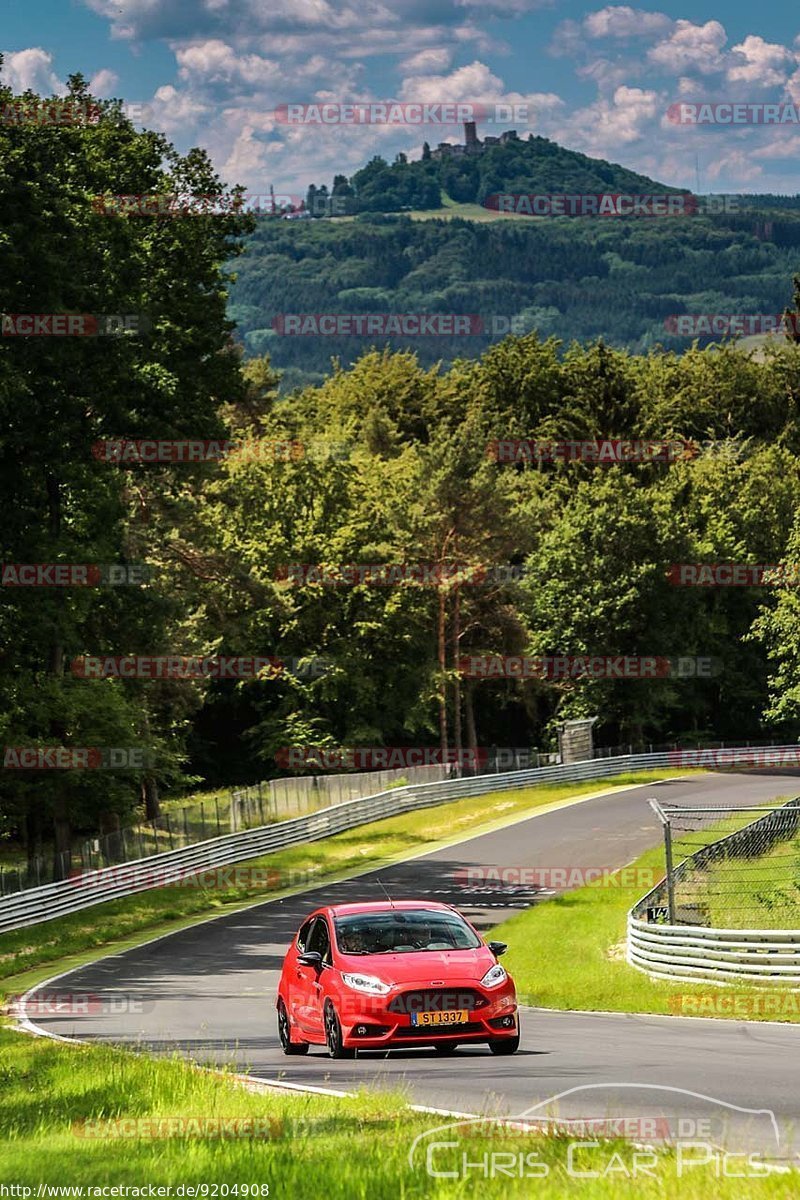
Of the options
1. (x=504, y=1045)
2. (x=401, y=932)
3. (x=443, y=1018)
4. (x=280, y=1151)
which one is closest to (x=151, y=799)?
(x=401, y=932)

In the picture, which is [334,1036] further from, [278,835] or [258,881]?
[278,835]

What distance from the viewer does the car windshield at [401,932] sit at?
1603cm

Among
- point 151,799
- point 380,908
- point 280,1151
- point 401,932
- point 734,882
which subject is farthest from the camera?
point 151,799

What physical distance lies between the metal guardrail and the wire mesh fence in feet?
1.68

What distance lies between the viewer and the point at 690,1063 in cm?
1407

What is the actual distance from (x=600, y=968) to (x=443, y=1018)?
12.8 meters

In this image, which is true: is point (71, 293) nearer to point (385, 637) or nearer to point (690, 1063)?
point (690, 1063)

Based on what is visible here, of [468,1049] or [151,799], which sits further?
[151,799]

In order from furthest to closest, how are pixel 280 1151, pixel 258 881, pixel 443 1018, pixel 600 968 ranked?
pixel 258 881 → pixel 600 968 → pixel 443 1018 → pixel 280 1151

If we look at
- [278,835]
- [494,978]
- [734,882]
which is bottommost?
[278,835]

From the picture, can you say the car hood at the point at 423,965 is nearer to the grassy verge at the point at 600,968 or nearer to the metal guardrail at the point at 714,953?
the grassy verge at the point at 600,968

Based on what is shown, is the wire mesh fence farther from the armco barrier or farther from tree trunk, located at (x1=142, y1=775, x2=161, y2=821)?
tree trunk, located at (x1=142, y1=775, x2=161, y2=821)

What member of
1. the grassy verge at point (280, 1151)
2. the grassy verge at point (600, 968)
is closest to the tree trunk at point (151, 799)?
the grassy verge at point (600, 968)

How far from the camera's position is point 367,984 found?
15125mm
